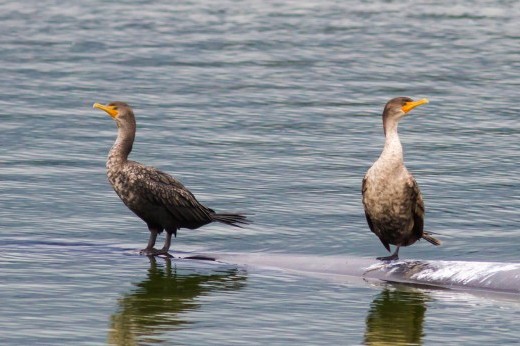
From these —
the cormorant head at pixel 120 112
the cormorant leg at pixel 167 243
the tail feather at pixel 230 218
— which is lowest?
the cormorant leg at pixel 167 243

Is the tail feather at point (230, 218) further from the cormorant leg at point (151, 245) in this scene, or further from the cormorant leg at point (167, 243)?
the cormorant leg at point (151, 245)

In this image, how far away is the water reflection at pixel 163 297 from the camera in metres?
10.9

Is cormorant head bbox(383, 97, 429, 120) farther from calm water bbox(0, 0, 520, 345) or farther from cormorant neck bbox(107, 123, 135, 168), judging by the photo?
cormorant neck bbox(107, 123, 135, 168)

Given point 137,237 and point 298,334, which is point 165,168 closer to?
point 137,237

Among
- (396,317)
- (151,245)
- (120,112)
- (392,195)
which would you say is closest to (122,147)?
(120,112)

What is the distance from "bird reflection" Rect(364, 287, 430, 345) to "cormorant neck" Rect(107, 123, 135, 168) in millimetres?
2938

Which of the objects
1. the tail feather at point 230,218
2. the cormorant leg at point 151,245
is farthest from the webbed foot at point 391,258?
the cormorant leg at point 151,245

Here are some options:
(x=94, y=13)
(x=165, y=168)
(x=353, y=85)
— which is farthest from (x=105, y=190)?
(x=94, y=13)

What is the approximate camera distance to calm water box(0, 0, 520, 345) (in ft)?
37.6

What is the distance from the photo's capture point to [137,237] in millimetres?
14531

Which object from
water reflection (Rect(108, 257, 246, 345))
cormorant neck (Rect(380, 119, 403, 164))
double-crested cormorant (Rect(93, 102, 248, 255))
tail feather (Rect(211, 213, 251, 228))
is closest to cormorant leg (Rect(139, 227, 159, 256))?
double-crested cormorant (Rect(93, 102, 248, 255))

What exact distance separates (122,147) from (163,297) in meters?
→ 2.09

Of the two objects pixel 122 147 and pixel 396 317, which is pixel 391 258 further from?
pixel 122 147

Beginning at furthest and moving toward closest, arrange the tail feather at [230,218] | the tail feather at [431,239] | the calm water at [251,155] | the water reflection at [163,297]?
the tail feather at [230,218] → the tail feather at [431,239] → the calm water at [251,155] → the water reflection at [163,297]
